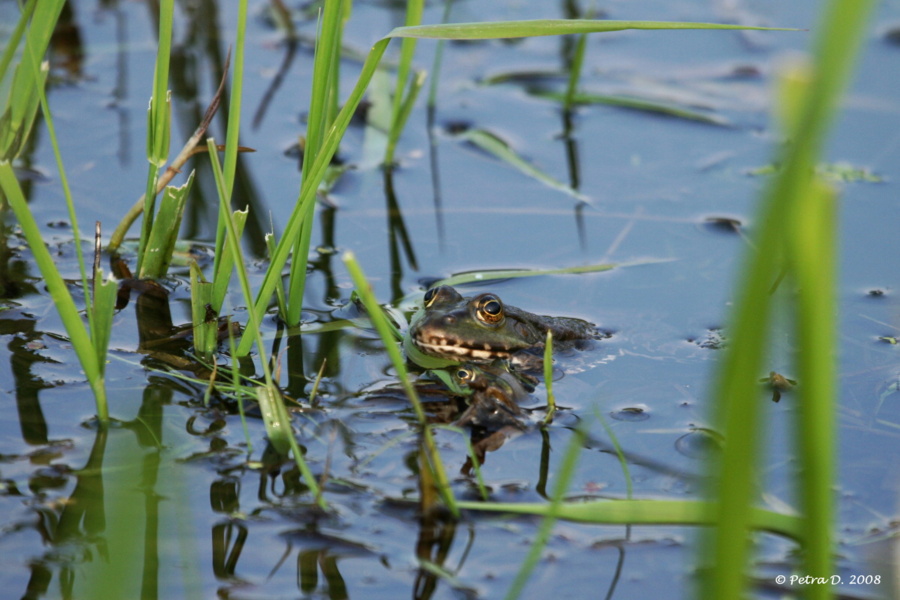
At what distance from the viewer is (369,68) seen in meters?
3.06

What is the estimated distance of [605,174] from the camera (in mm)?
5691

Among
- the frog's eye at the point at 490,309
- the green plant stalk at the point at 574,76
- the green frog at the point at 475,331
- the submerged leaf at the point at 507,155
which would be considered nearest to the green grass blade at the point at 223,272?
the green frog at the point at 475,331

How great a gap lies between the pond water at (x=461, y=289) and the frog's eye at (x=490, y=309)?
15.5 inches

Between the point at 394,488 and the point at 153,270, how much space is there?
5.91 ft

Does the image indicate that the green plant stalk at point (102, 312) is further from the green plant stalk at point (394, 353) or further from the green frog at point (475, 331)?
the green frog at point (475, 331)

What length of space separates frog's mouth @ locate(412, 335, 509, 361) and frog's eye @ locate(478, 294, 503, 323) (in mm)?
123

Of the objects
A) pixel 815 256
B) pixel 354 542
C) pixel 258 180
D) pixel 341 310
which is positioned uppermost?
pixel 815 256

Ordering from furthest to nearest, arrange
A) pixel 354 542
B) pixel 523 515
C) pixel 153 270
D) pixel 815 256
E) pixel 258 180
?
pixel 258 180 → pixel 153 270 → pixel 523 515 → pixel 354 542 → pixel 815 256

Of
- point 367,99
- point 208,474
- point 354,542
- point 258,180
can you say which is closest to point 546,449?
point 354,542

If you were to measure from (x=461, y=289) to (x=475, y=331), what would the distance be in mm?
702

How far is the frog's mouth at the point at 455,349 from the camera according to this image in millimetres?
3758

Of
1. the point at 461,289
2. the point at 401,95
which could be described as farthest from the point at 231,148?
the point at 401,95

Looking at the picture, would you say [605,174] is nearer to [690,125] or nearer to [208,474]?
[690,125]

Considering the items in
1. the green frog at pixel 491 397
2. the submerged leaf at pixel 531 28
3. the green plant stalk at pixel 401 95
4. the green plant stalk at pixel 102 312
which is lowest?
the green frog at pixel 491 397
